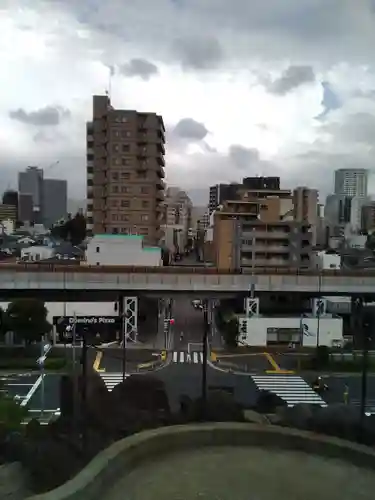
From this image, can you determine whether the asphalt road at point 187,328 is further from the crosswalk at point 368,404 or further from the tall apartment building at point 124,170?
the tall apartment building at point 124,170

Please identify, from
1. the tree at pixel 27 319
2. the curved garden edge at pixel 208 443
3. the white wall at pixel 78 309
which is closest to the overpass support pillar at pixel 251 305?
the white wall at pixel 78 309

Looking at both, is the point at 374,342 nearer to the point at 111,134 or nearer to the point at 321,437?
the point at 321,437

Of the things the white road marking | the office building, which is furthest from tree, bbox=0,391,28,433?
the office building

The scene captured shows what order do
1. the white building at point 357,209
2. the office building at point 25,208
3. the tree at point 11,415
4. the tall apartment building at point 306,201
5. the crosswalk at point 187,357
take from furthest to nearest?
the office building at point 25,208, the white building at point 357,209, the tall apartment building at point 306,201, the crosswalk at point 187,357, the tree at point 11,415

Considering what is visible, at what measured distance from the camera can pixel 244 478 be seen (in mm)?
5090

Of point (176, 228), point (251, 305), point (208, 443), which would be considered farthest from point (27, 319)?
point (176, 228)

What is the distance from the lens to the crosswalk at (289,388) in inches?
435

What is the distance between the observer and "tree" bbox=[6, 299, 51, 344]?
14.0 m

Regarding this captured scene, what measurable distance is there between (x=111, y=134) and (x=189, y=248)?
3619cm

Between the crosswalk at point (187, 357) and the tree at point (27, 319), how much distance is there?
3.86 metres

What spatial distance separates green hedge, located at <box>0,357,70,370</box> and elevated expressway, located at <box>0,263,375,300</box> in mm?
3209

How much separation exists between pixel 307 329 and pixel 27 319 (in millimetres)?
8664

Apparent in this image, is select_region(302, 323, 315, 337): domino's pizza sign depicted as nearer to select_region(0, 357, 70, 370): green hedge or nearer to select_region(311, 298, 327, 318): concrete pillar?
select_region(311, 298, 327, 318): concrete pillar

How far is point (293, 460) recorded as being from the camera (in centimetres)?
564
